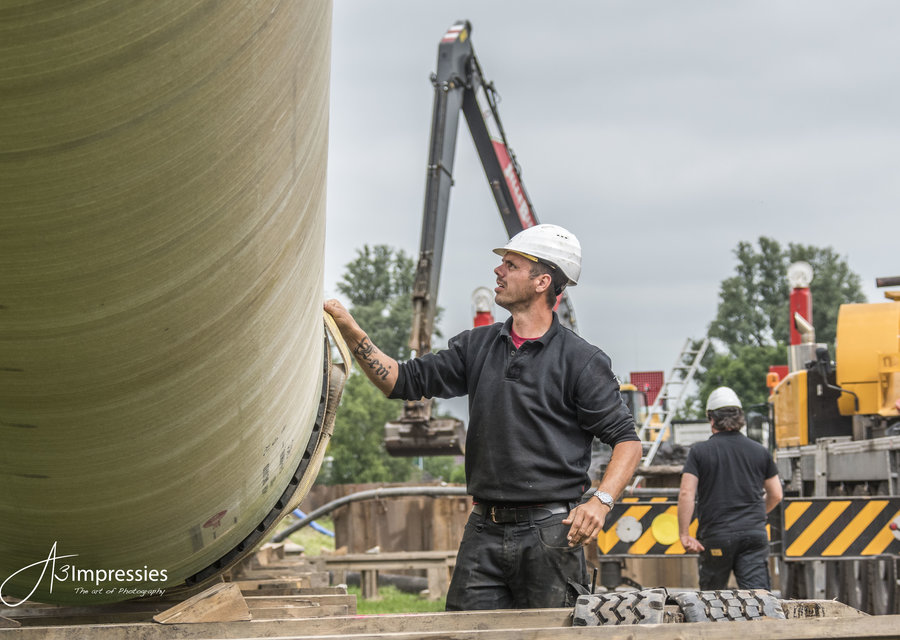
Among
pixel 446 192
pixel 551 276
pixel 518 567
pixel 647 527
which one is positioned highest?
pixel 446 192

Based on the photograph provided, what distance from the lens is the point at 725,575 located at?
717 cm

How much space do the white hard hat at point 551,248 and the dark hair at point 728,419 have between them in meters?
3.62

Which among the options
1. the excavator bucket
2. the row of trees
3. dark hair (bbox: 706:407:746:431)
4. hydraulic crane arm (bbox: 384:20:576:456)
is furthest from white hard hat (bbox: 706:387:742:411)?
the row of trees

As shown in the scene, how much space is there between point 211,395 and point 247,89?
27.3 inches

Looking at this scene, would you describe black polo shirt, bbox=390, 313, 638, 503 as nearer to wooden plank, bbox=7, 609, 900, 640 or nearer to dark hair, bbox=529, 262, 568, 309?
dark hair, bbox=529, 262, 568, 309

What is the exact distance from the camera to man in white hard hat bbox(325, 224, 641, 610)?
3.68m

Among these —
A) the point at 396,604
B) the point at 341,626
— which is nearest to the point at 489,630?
the point at 341,626

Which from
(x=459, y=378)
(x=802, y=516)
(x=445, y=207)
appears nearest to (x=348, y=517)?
(x=445, y=207)

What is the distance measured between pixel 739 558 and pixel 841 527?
1.06 m

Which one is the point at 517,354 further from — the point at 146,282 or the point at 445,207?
the point at 445,207

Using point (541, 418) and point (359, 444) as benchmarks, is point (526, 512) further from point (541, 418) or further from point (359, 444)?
point (359, 444)

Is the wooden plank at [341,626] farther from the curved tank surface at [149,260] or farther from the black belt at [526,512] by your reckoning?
the black belt at [526,512]

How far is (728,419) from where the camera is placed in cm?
731

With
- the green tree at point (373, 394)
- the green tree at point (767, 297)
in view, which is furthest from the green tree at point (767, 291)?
the green tree at point (373, 394)
